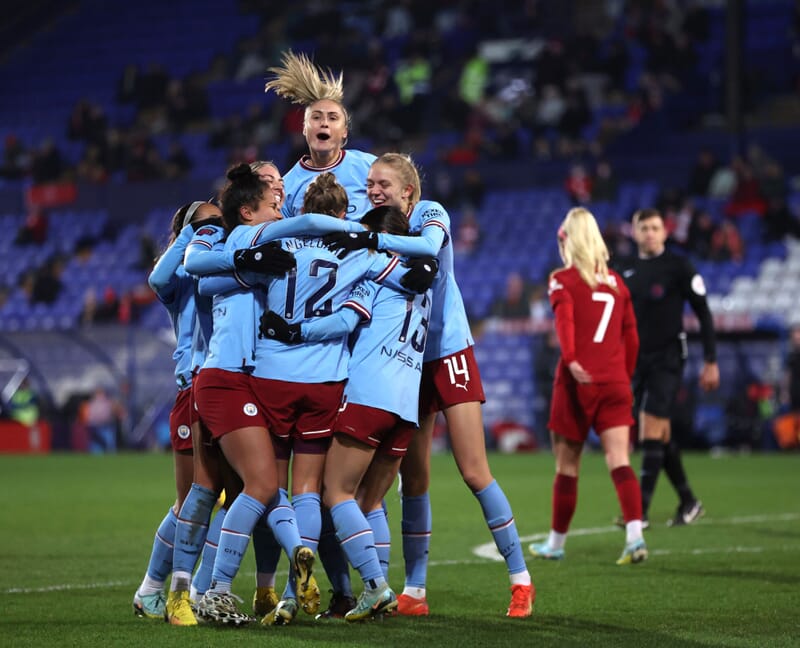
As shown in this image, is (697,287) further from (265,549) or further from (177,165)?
(177,165)

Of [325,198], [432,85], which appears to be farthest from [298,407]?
[432,85]

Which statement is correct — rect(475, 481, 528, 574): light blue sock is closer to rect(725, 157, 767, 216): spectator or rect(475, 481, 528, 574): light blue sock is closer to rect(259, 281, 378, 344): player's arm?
rect(259, 281, 378, 344): player's arm

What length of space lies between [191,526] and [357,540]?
757mm

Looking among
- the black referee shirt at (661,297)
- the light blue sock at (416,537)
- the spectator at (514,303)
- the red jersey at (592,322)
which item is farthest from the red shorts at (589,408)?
the spectator at (514,303)

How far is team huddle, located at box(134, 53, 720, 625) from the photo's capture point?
561 centimetres

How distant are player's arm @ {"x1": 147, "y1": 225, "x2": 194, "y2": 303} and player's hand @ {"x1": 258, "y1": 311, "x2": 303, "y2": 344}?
0.66m

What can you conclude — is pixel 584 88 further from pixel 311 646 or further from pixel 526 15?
pixel 311 646

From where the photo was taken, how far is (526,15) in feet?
91.4

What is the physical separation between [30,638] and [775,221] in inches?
717

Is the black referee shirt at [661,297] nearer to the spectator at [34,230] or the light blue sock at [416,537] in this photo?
the light blue sock at [416,537]

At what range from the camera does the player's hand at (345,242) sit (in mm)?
5707

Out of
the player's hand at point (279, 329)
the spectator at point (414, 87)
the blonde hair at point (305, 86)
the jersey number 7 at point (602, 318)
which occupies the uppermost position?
the spectator at point (414, 87)

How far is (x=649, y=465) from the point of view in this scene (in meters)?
9.91

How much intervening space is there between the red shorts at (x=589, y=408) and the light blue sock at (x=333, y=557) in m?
2.43
